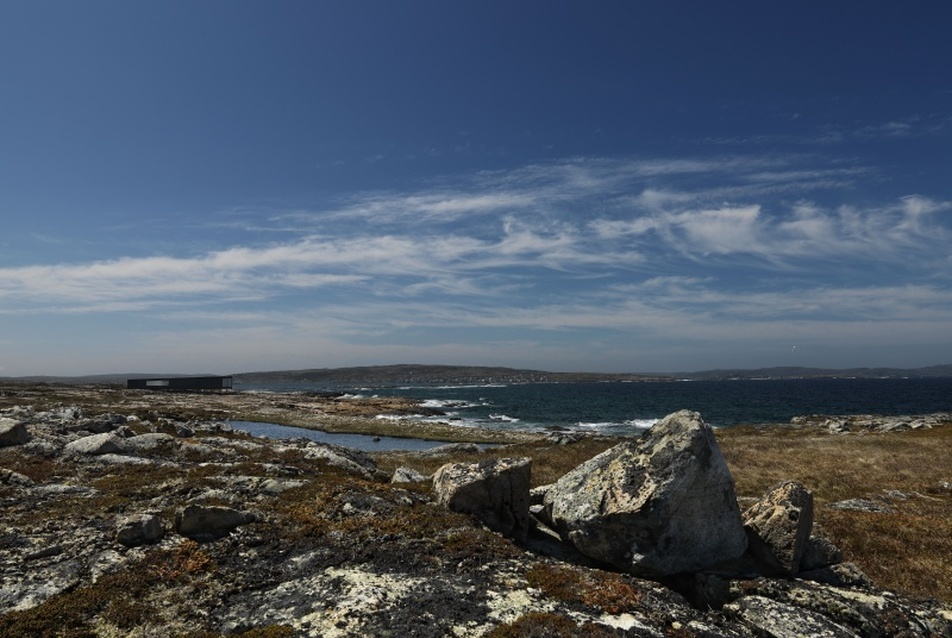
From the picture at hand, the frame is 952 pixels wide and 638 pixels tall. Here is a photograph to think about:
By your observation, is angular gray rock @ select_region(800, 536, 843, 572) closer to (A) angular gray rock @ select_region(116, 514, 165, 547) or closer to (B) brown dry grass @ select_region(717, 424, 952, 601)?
(B) brown dry grass @ select_region(717, 424, 952, 601)

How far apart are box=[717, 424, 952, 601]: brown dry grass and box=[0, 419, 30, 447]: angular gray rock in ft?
126

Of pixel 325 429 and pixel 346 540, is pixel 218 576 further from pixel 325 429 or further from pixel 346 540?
pixel 325 429

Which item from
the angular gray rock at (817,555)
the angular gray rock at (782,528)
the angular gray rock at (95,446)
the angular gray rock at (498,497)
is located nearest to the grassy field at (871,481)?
the angular gray rock at (817,555)

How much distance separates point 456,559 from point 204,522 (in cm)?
691

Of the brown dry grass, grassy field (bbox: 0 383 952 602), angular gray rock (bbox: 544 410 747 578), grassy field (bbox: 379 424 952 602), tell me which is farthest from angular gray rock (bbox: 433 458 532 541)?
the brown dry grass

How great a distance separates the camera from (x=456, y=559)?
13297 mm

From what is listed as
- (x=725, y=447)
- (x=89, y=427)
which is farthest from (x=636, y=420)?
(x=89, y=427)

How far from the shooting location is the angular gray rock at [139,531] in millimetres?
13398

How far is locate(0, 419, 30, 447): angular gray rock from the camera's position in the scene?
27172 millimetres

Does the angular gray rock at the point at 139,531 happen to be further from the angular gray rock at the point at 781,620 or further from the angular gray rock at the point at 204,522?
the angular gray rock at the point at 781,620

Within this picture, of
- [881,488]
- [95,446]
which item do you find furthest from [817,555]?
[95,446]

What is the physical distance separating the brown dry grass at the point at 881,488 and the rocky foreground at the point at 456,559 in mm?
6765

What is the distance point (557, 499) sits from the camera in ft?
54.2

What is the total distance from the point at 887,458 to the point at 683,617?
161 feet
